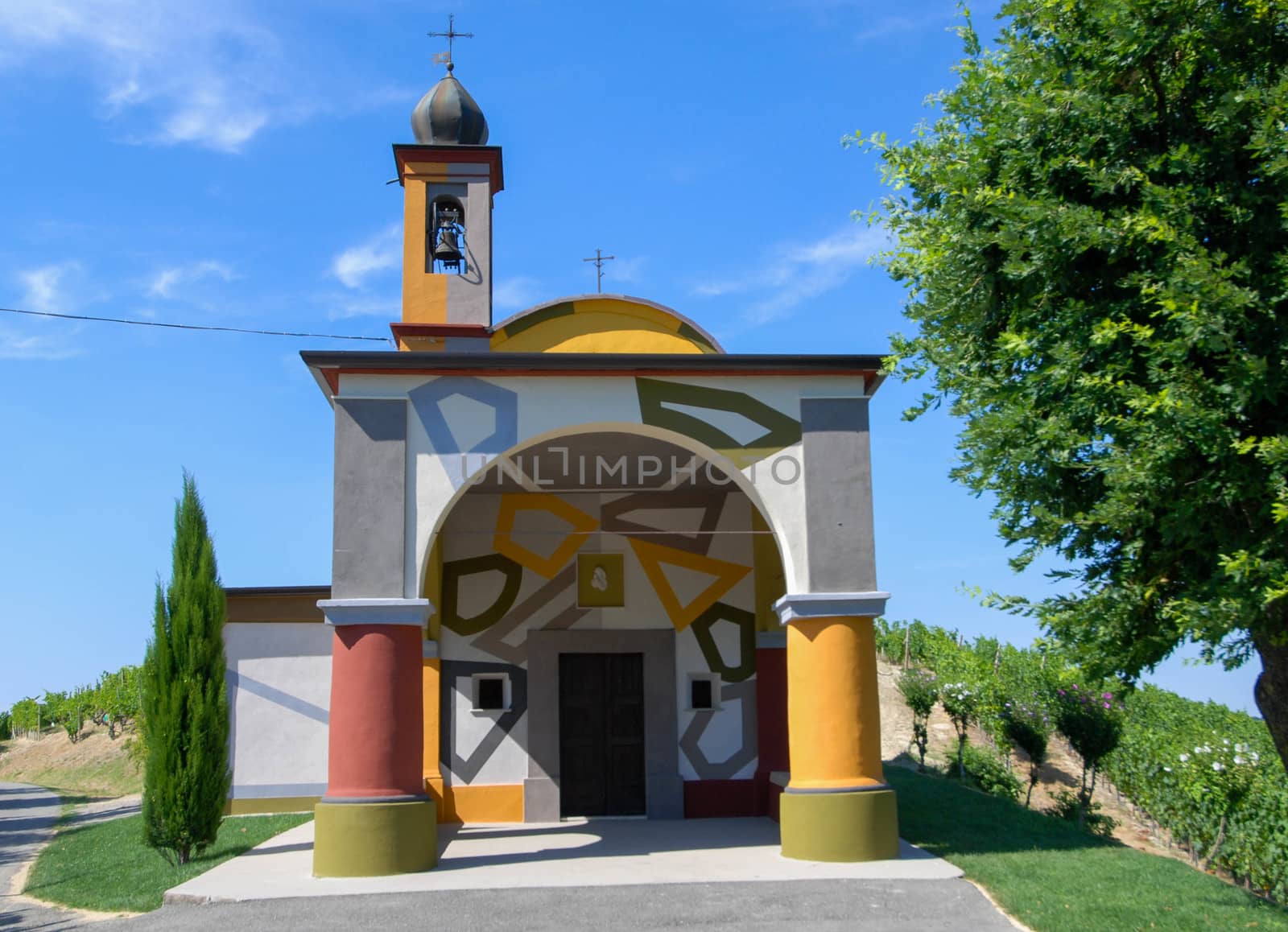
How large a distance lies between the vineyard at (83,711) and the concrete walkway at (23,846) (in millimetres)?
2899

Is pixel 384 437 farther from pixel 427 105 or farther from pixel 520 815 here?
pixel 427 105

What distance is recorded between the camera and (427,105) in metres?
15.9

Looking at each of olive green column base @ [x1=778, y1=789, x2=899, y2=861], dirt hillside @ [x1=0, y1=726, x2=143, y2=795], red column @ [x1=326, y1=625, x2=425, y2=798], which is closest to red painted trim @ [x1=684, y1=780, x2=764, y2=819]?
olive green column base @ [x1=778, y1=789, x2=899, y2=861]

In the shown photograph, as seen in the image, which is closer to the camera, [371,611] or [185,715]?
[371,611]

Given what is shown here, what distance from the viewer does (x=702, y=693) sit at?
13883 millimetres

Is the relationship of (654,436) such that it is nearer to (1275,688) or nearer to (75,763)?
(1275,688)

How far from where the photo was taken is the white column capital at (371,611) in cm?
999

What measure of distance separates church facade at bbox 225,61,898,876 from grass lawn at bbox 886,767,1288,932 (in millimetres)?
1200

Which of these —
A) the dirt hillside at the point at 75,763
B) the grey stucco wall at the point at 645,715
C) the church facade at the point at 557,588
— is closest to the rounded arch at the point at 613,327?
the church facade at the point at 557,588

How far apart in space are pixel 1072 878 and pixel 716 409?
4964 millimetres

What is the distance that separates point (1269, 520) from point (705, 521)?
26.5ft

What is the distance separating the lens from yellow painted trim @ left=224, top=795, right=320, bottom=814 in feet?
50.5

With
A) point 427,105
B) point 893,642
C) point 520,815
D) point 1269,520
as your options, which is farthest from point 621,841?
point 893,642

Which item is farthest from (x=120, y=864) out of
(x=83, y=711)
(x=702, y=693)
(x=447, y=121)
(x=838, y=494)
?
(x=83, y=711)
